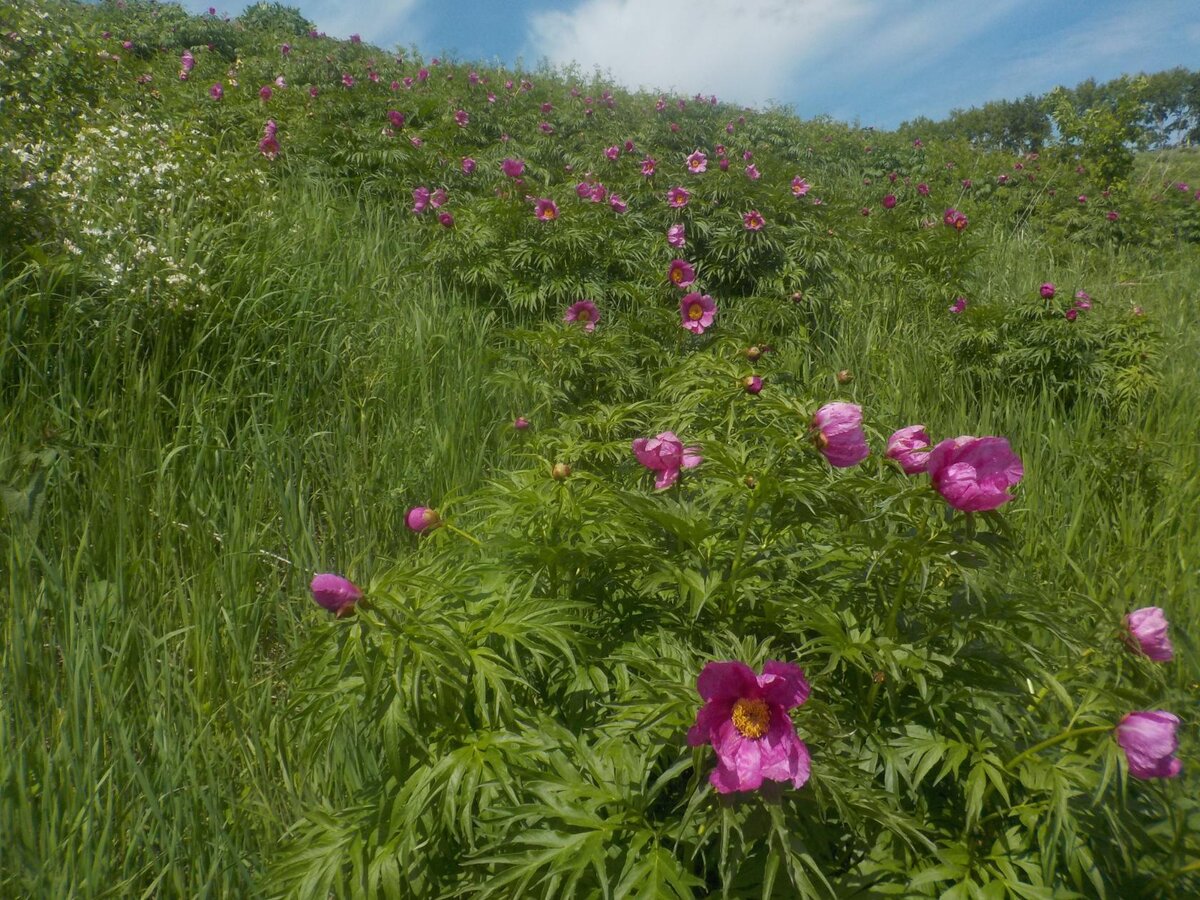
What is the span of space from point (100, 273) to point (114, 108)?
9.04 feet

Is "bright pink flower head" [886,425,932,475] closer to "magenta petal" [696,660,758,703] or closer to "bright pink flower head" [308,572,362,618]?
"magenta petal" [696,660,758,703]

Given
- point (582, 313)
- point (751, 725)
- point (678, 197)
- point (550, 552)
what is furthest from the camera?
point (678, 197)

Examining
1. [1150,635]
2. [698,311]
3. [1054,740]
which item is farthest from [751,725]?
[698,311]

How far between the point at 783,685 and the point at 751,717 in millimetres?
81

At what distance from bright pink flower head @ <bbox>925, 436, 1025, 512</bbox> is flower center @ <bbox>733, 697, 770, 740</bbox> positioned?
0.43 metres

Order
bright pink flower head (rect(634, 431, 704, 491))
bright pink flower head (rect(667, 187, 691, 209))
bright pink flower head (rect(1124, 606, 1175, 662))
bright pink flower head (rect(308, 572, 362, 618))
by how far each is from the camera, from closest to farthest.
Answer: bright pink flower head (rect(308, 572, 362, 618)), bright pink flower head (rect(1124, 606, 1175, 662)), bright pink flower head (rect(634, 431, 704, 491)), bright pink flower head (rect(667, 187, 691, 209))

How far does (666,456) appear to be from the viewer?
1.47m

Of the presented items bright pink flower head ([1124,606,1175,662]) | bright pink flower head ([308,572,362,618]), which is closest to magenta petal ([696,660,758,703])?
bright pink flower head ([308,572,362,618])

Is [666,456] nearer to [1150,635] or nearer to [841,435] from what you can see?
[841,435]

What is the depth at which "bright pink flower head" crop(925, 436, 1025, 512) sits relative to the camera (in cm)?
113

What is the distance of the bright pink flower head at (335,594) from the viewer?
1118 millimetres

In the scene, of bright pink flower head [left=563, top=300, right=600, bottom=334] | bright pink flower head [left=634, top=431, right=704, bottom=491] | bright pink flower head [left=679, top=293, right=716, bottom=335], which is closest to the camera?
bright pink flower head [left=634, top=431, right=704, bottom=491]

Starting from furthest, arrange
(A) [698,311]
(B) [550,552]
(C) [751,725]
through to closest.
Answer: (A) [698,311], (B) [550,552], (C) [751,725]

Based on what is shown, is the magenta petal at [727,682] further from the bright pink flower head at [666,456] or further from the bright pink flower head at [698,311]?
the bright pink flower head at [698,311]
